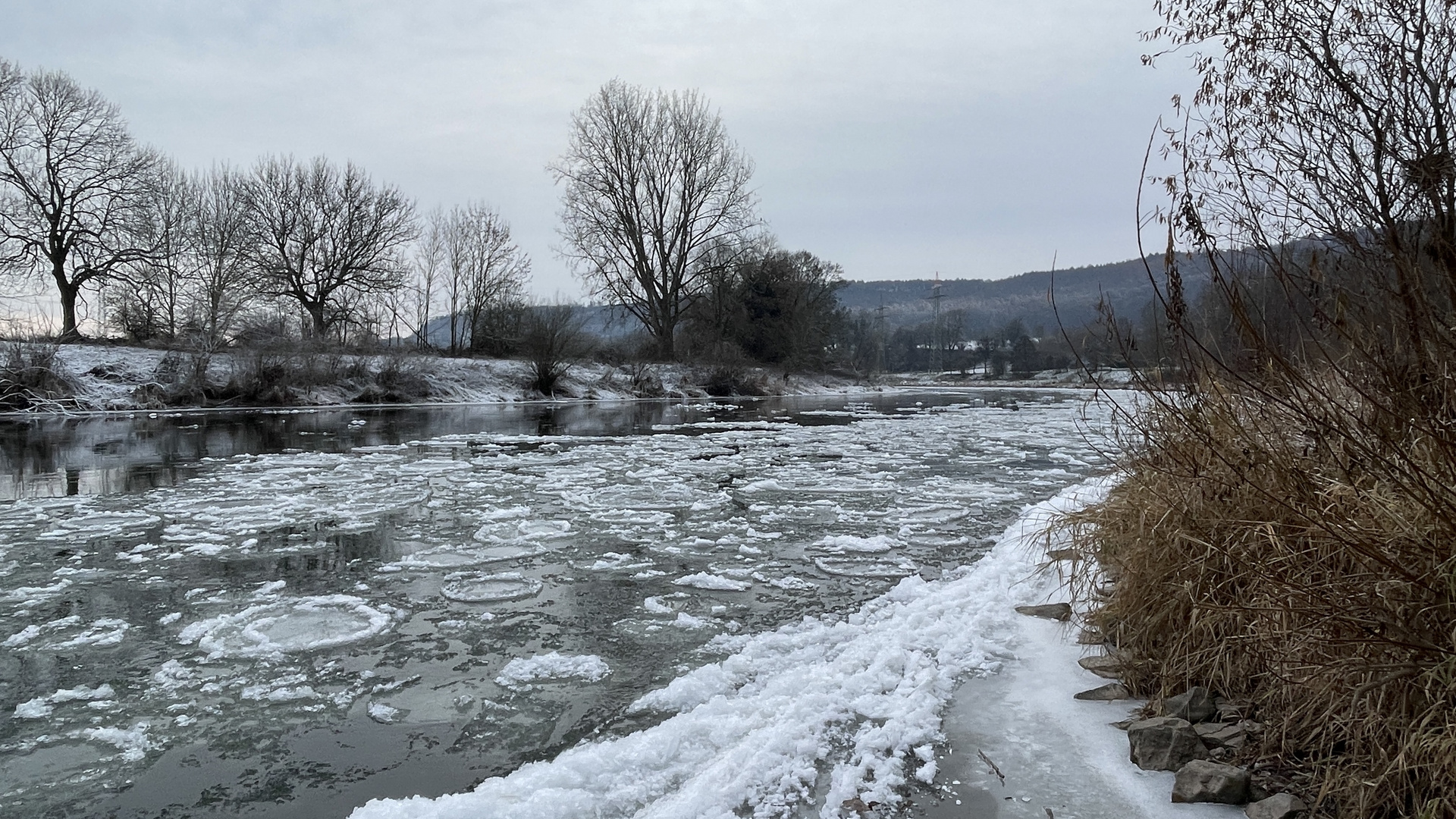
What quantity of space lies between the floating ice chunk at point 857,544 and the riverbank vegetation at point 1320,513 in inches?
58.6

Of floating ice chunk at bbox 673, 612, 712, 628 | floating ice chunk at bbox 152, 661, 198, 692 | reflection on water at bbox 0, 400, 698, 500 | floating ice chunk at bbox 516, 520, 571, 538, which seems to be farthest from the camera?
reflection on water at bbox 0, 400, 698, 500

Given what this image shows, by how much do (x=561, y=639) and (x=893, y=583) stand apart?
1857 mm

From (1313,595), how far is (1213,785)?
55 cm

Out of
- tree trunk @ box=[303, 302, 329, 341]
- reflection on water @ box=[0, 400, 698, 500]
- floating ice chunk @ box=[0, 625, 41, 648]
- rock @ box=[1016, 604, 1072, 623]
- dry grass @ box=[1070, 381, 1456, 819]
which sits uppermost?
tree trunk @ box=[303, 302, 329, 341]

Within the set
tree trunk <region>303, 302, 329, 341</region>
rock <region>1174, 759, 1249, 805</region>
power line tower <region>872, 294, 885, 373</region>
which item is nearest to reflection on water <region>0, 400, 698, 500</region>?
rock <region>1174, 759, 1249, 805</region>

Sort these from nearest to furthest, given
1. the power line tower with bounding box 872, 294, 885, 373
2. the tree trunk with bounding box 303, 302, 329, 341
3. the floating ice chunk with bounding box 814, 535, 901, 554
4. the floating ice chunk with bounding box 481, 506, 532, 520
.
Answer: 1. the floating ice chunk with bounding box 814, 535, 901, 554
2. the floating ice chunk with bounding box 481, 506, 532, 520
3. the tree trunk with bounding box 303, 302, 329, 341
4. the power line tower with bounding box 872, 294, 885, 373

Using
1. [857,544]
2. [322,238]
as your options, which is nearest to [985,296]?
→ [322,238]

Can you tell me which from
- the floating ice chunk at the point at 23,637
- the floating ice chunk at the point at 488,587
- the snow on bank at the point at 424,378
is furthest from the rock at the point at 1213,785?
the snow on bank at the point at 424,378

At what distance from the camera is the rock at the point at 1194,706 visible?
2318mm

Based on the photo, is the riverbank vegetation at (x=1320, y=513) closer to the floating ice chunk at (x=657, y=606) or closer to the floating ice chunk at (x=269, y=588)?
the floating ice chunk at (x=657, y=606)

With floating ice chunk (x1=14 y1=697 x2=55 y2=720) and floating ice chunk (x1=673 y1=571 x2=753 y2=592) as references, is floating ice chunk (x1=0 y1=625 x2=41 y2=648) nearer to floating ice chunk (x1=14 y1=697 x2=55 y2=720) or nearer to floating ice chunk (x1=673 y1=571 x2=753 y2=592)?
floating ice chunk (x1=14 y1=697 x2=55 y2=720)

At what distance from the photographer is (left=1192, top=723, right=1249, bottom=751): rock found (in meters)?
2.11

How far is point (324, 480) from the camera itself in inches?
289

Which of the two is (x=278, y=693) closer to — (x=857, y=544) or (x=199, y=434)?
(x=857, y=544)
